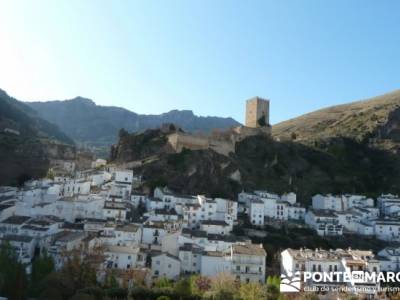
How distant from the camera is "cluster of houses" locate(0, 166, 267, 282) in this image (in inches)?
1837

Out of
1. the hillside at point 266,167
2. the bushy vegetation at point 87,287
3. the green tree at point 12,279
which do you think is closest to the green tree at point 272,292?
the bushy vegetation at point 87,287

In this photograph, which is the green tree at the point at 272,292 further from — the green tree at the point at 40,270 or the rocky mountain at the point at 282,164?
the rocky mountain at the point at 282,164

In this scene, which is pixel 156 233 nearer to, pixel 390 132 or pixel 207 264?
pixel 207 264

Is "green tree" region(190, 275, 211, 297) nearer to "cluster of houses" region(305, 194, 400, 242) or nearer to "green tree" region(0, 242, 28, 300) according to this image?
"green tree" region(0, 242, 28, 300)

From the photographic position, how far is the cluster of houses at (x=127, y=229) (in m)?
46.7

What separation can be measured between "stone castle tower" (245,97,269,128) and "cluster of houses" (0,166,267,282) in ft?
147

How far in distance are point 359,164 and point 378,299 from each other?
5754 centimetres

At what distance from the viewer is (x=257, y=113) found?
351ft

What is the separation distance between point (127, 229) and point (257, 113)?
6234 cm

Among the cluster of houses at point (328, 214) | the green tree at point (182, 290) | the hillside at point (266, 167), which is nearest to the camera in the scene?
the green tree at point (182, 290)

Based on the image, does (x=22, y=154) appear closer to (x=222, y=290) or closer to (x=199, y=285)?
(x=199, y=285)

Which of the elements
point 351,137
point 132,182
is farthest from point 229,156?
point 351,137

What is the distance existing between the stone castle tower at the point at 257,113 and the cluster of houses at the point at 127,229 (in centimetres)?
4476

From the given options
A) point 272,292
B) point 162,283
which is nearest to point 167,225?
point 162,283
